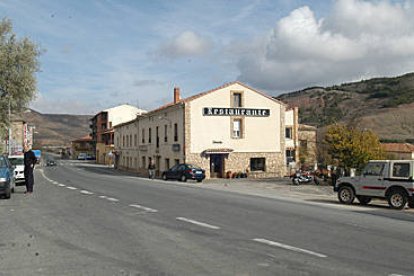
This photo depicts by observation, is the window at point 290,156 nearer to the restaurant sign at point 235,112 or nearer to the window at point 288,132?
the window at point 288,132

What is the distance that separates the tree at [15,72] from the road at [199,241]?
1821 cm

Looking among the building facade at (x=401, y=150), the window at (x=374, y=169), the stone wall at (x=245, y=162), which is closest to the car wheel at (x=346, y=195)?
the window at (x=374, y=169)

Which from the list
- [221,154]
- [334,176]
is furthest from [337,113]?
[334,176]

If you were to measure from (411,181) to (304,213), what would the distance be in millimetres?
4831

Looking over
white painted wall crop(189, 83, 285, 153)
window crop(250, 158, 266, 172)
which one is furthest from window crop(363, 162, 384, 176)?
window crop(250, 158, 266, 172)

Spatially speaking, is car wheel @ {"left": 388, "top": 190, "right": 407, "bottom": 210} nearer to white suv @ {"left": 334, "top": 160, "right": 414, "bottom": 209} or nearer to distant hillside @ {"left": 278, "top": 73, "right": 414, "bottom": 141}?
white suv @ {"left": 334, "top": 160, "right": 414, "bottom": 209}

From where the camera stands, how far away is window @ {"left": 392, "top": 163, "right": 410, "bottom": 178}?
15810mm

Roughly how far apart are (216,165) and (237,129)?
3759 mm

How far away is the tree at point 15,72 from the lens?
97.9 ft

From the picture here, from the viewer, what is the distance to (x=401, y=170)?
52.4 feet

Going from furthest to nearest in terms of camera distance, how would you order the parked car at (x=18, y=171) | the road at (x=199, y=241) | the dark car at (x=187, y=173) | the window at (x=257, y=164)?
the window at (x=257, y=164) < the dark car at (x=187, y=173) < the parked car at (x=18, y=171) < the road at (x=199, y=241)

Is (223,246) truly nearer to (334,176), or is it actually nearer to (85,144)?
(334,176)

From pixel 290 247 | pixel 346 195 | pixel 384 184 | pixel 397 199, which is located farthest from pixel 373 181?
pixel 290 247

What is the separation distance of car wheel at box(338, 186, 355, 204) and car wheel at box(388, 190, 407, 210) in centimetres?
161
